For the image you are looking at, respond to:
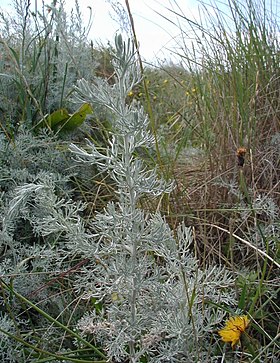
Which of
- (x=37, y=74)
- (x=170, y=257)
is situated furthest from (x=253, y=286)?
(x=37, y=74)

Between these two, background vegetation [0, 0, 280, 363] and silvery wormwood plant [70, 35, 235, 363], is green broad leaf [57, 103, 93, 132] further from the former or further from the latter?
silvery wormwood plant [70, 35, 235, 363]

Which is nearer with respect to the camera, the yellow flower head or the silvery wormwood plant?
the silvery wormwood plant

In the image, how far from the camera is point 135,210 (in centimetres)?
97

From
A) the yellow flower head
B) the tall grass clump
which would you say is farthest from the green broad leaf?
the yellow flower head

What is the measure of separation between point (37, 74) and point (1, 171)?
28.1 inches

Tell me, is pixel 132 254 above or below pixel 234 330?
above

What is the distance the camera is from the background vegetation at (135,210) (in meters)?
0.99

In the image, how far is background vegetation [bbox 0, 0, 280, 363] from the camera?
986 mm

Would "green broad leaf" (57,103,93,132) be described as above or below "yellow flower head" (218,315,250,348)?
above

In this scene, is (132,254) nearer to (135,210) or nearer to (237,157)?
(135,210)

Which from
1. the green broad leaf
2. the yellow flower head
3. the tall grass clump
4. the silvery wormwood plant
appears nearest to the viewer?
the silvery wormwood plant

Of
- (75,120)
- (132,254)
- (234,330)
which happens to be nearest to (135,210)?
(132,254)

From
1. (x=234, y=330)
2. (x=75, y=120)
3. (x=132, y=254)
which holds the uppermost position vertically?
(x=75, y=120)

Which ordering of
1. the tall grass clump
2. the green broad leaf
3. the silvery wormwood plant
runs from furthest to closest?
the green broad leaf < the tall grass clump < the silvery wormwood plant
